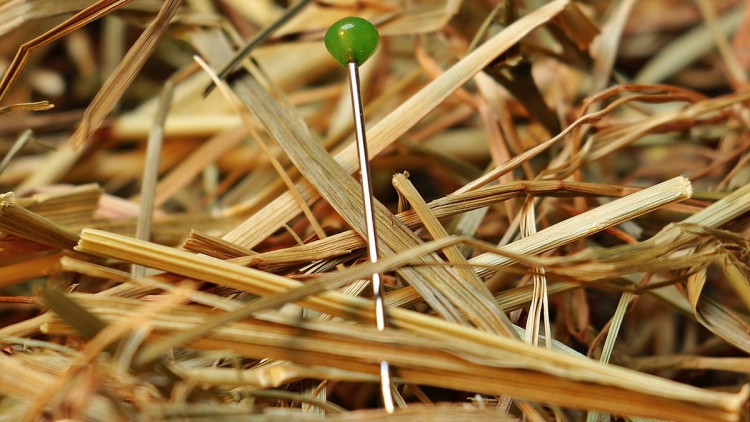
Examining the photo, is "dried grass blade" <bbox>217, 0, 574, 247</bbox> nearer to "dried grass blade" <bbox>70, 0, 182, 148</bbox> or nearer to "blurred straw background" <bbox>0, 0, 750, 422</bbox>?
"blurred straw background" <bbox>0, 0, 750, 422</bbox>

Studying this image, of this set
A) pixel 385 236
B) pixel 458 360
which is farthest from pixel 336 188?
pixel 458 360

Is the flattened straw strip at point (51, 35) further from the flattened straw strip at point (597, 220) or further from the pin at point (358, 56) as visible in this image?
the flattened straw strip at point (597, 220)

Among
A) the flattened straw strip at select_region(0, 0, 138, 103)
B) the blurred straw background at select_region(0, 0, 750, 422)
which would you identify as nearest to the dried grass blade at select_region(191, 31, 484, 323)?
the blurred straw background at select_region(0, 0, 750, 422)

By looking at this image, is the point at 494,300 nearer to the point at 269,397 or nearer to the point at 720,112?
the point at 269,397

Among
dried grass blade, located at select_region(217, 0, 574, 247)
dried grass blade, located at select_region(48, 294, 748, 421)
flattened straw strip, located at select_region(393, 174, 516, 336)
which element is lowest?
dried grass blade, located at select_region(48, 294, 748, 421)

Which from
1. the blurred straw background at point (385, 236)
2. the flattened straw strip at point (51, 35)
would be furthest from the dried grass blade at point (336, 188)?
the flattened straw strip at point (51, 35)

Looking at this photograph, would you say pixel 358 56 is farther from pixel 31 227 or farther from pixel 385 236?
pixel 31 227
